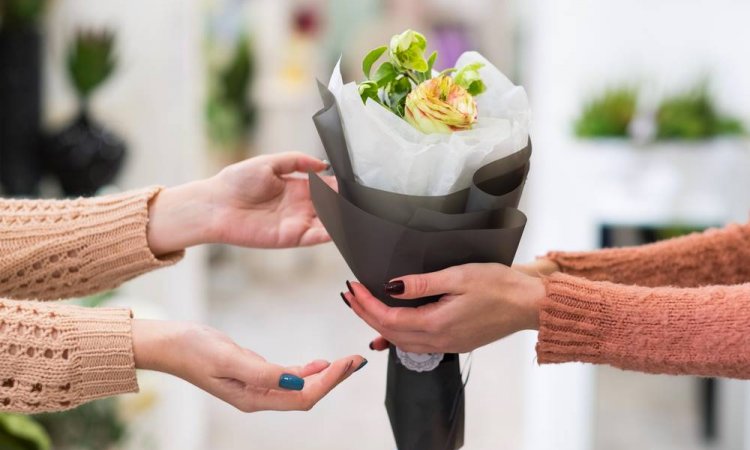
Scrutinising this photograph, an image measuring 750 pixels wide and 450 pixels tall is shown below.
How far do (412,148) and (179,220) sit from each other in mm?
593

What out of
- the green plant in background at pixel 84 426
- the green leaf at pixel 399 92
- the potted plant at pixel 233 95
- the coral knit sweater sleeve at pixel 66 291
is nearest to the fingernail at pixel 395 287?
the green leaf at pixel 399 92

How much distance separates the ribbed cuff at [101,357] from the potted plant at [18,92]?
1.69m

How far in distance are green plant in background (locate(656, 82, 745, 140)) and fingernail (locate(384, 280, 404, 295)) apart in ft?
7.05

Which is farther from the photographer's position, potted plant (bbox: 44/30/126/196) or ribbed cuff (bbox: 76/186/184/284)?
potted plant (bbox: 44/30/126/196)

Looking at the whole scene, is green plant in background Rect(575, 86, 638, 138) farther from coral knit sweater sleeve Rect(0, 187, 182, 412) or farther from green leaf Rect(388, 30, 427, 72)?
green leaf Rect(388, 30, 427, 72)

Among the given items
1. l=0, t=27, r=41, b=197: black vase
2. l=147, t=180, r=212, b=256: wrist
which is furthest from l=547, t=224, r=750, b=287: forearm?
l=0, t=27, r=41, b=197: black vase

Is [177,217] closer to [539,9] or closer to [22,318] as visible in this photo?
[22,318]

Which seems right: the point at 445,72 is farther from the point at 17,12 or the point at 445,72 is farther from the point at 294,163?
the point at 17,12

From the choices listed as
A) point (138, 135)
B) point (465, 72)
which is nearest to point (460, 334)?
point (465, 72)

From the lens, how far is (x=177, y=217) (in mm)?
1513

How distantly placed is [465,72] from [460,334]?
33 cm

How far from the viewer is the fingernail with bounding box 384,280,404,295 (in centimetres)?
110

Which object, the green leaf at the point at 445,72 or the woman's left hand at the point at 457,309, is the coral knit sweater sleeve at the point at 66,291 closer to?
the woman's left hand at the point at 457,309

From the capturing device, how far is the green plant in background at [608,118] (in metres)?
3.08
